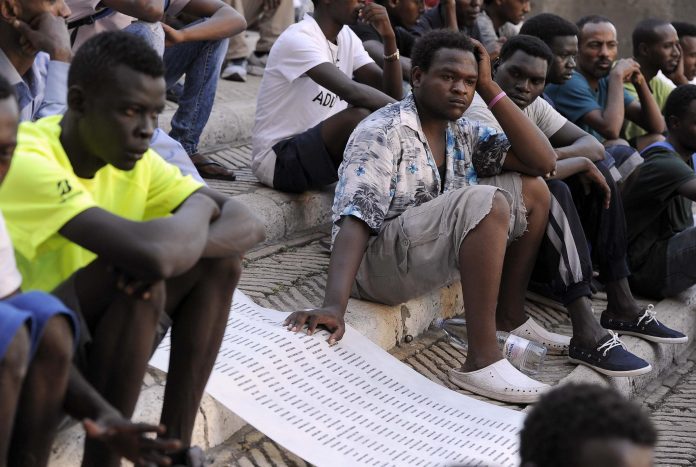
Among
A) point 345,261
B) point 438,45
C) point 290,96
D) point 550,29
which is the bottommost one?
point 345,261

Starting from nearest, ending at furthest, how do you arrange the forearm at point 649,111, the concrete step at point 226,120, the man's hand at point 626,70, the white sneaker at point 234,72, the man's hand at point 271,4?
1. the concrete step at point 226,120
2. the man's hand at point 626,70
3. the forearm at point 649,111
4. the white sneaker at point 234,72
5. the man's hand at point 271,4

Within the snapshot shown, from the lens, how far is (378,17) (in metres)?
5.41

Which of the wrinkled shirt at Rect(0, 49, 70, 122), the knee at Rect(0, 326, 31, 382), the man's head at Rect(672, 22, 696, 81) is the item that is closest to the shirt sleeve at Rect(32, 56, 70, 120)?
the wrinkled shirt at Rect(0, 49, 70, 122)

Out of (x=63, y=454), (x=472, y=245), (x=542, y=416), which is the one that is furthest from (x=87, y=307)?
(x=472, y=245)

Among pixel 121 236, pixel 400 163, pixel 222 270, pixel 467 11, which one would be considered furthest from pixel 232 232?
pixel 467 11

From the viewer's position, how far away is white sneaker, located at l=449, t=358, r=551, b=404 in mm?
3910

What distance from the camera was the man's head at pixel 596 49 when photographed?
252 inches

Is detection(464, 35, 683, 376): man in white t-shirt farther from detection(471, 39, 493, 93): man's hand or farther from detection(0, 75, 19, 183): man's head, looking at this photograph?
detection(0, 75, 19, 183): man's head

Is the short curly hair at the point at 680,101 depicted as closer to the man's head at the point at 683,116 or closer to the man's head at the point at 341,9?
the man's head at the point at 683,116

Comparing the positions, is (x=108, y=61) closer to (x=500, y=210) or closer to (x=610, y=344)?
(x=500, y=210)

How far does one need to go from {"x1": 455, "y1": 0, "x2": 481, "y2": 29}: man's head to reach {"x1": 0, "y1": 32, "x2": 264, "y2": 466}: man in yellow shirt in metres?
4.09

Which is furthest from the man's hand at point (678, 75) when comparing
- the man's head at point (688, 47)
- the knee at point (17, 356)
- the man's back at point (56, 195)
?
the knee at point (17, 356)

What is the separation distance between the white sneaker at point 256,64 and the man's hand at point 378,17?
7.98 ft

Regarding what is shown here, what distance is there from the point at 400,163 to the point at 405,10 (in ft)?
7.31
